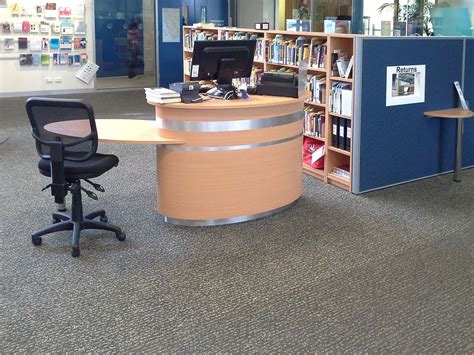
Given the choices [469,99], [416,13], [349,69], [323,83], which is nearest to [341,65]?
[349,69]

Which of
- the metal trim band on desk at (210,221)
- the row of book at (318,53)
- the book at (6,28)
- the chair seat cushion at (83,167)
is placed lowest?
the metal trim band on desk at (210,221)

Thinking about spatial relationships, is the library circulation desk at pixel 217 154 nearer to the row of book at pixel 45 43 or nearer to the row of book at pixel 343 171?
the row of book at pixel 343 171

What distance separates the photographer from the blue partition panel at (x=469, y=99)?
237 inches

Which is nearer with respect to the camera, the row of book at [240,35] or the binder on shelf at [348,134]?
the binder on shelf at [348,134]

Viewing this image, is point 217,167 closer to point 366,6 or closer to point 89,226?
point 89,226

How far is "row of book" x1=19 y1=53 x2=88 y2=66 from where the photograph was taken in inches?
455

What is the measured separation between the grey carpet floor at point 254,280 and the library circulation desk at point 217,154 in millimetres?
162

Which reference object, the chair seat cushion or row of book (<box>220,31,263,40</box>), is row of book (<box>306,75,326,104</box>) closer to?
row of book (<box>220,31,263,40</box>)

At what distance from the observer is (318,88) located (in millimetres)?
5957

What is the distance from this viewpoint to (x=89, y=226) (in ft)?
14.3

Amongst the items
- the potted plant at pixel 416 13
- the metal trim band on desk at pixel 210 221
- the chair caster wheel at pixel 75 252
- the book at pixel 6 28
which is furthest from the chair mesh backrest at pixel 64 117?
the book at pixel 6 28

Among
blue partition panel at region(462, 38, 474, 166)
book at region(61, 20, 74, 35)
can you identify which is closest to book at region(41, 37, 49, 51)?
book at region(61, 20, 74, 35)

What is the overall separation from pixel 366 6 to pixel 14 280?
853cm

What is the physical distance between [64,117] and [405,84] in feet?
10.5
